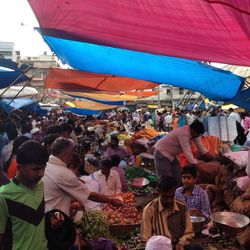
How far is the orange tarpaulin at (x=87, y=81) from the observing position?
23.4 feet

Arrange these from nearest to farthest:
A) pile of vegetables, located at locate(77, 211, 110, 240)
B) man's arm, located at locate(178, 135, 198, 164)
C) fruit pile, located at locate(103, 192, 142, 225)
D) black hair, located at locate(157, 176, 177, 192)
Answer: black hair, located at locate(157, 176, 177, 192), pile of vegetables, located at locate(77, 211, 110, 240), fruit pile, located at locate(103, 192, 142, 225), man's arm, located at locate(178, 135, 198, 164)

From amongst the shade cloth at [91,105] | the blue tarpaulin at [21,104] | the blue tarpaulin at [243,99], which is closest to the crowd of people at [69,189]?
the blue tarpaulin at [243,99]

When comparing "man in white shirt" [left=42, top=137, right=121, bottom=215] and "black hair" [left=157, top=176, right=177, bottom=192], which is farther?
"black hair" [left=157, top=176, right=177, bottom=192]

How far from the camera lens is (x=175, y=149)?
262 inches

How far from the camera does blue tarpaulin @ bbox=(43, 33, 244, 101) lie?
559 cm

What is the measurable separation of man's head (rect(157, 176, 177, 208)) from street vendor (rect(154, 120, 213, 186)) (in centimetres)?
258

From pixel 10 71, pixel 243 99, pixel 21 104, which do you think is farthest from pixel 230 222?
pixel 21 104

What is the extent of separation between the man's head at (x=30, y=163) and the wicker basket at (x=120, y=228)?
92.3 inches

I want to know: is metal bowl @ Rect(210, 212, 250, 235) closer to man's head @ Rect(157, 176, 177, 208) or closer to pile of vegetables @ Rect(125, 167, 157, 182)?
man's head @ Rect(157, 176, 177, 208)

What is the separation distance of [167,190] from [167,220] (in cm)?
32

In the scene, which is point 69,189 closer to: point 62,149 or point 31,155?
point 62,149

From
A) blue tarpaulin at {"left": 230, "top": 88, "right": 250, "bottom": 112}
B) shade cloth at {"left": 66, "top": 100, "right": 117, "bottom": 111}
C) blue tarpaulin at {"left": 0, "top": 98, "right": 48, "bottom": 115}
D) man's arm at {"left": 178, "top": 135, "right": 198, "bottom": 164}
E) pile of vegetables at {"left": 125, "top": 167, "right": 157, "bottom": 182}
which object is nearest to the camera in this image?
man's arm at {"left": 178, "top": 135, "right": 198, "bottom": 164}

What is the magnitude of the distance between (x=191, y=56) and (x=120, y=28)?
913 millimetres

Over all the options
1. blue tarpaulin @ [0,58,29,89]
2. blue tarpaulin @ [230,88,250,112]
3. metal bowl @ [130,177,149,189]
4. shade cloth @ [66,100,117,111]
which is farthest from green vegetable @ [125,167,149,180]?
shade cloth @ [66,100,117,111]
